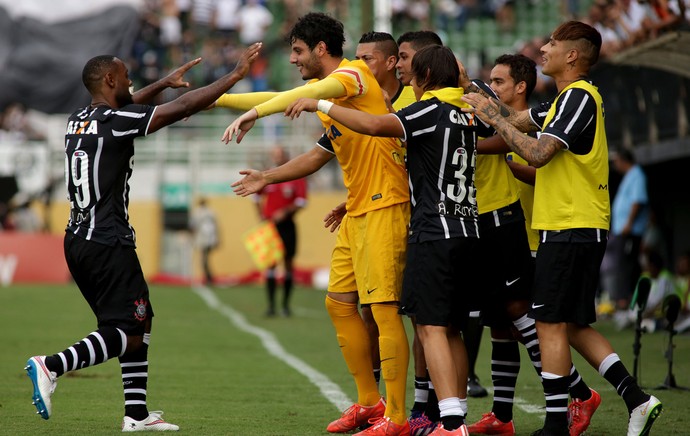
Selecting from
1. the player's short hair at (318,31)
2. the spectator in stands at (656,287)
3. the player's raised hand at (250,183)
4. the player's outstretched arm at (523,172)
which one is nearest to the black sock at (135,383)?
the player's raised hand at (250,183)

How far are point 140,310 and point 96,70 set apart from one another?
1.44 m

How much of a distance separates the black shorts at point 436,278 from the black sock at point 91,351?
1.67m

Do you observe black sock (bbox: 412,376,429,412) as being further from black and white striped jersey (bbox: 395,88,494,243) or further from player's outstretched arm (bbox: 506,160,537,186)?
player's outstretched arm (bbox: 506,160,537,186)

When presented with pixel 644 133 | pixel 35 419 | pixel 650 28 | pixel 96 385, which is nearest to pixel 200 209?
pixel 644 133

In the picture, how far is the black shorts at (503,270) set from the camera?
652 cm

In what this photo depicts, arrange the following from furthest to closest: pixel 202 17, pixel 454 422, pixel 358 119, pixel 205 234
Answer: pixel 202 17, pixel 205 234, pixel 358 119, pixel 454 422

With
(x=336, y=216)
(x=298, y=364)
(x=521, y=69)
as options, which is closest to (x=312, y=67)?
(x=336, y=216)

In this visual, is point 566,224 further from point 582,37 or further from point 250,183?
point 250,183

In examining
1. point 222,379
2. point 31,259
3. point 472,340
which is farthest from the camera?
point 31,259

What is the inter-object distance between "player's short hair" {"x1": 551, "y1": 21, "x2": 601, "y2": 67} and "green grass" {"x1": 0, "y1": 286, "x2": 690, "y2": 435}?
2.26 metres

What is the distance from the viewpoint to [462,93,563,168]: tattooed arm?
19.7 ft

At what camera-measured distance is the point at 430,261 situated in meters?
6.01

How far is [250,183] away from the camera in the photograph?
6574 mm

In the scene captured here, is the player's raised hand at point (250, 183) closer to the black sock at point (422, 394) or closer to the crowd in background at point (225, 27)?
the black sock at point (422, 394)
